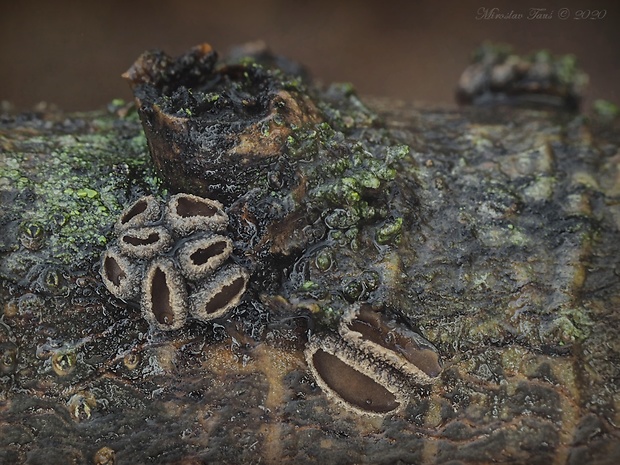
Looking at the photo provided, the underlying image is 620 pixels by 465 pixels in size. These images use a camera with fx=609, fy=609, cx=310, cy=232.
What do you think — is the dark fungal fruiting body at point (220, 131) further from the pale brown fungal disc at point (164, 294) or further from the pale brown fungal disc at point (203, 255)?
the pale brown fungal disc at point (164, 294)

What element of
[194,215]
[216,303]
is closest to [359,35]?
[194,215]

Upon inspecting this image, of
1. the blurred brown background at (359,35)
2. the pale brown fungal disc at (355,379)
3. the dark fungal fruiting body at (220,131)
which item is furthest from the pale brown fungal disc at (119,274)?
the blurred brown background at (359,35)

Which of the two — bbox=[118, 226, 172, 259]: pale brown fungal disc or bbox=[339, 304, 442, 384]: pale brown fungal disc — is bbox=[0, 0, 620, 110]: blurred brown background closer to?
bbox=[118, 226, 172, 259]: pale brown fungal disc

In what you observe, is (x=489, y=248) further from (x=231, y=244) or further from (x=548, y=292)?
(x=231, y=244)

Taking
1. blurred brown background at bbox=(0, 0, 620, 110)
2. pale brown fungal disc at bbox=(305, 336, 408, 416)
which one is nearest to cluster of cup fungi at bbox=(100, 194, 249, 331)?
pale brown fungal disc at bbox=(305, 336, 408, 416)

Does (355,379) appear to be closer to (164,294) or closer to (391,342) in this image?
(391,342)

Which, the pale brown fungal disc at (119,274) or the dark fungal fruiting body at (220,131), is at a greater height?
the dark fungal fruiting body at (220,131)
